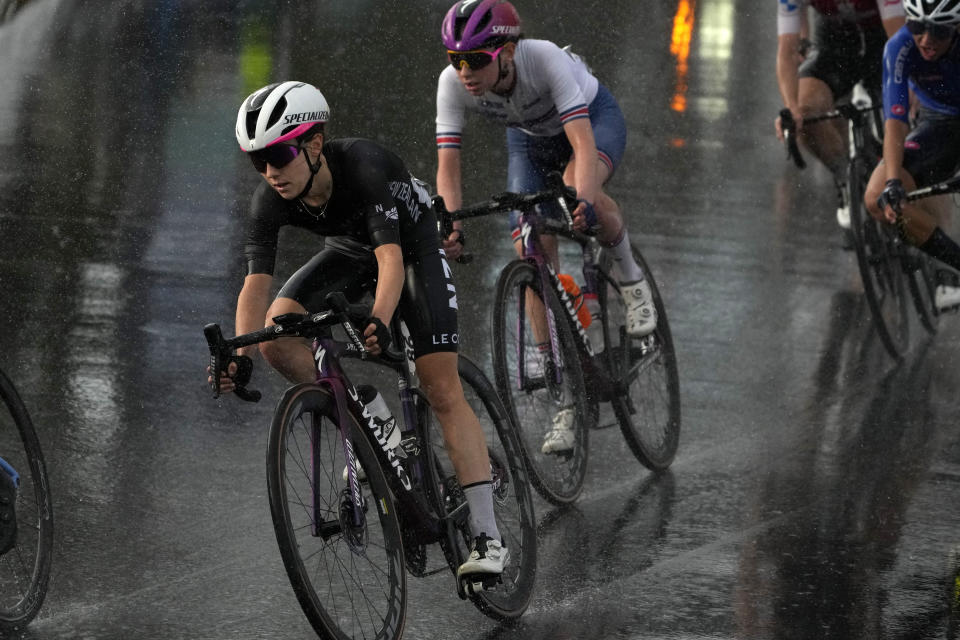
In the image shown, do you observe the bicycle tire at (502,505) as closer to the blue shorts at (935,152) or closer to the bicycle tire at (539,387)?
the bicycle tire at (539,387)

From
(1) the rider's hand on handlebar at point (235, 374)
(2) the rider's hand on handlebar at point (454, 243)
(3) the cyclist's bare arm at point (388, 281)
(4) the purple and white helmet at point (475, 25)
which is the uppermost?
(4) the purple and white helmet at point (475, 25)

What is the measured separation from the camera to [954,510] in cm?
674

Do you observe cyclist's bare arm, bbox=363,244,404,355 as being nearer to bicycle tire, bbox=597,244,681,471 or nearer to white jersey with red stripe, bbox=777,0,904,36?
bicycle tire, bbox=597,244,681,471

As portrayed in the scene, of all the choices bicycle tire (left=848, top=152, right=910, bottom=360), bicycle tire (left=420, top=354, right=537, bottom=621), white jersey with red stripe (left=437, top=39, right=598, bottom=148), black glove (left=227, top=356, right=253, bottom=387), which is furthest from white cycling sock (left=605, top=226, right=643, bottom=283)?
black glove (left=227, top=356, right=253, bottom=387)

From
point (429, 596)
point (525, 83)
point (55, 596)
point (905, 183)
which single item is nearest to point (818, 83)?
point (905, 183)

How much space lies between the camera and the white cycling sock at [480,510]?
5301 millimetres

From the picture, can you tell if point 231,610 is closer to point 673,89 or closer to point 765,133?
point 765,133

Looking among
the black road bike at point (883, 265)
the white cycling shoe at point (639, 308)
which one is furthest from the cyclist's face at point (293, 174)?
the black road bike at point (883, 265)

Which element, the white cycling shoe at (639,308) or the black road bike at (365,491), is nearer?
the black road bike at (365,491)

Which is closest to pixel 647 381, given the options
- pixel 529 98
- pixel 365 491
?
pixel 529 98

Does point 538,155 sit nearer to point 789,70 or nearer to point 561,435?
point 561,435

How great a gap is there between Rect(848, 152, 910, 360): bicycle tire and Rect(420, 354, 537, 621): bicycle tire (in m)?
4.02

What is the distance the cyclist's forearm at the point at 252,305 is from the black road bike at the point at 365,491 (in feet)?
0.87

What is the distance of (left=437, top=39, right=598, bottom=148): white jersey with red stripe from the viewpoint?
22.4 ft
